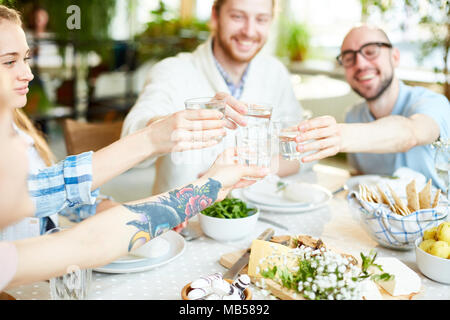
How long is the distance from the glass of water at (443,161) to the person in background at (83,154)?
61 centimetres

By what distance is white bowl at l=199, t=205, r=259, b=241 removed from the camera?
3.80ft

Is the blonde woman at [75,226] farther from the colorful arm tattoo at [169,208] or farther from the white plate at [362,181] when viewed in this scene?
the white plate at [362,181]

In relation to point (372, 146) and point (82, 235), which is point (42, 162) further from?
point (372, 146)

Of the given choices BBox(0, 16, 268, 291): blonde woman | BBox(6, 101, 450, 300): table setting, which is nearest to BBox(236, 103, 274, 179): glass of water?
BBox(6, 101, 450, 300): table setting

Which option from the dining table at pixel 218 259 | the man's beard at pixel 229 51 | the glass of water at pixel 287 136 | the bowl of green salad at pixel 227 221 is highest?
the man's beard at pixel 229 51

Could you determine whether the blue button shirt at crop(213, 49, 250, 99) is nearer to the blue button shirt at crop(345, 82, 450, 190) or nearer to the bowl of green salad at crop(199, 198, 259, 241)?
the blue button shirt at crop(345, 82, 450, 190)

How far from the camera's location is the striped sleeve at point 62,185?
0.99 m

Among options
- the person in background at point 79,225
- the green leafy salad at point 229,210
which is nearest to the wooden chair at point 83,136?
the green leafy salad at point 229,210

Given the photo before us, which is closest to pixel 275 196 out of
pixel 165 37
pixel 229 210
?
pixel 229 210

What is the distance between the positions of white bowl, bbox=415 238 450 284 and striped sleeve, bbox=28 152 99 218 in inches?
30.0

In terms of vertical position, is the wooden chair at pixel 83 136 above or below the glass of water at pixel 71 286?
above
